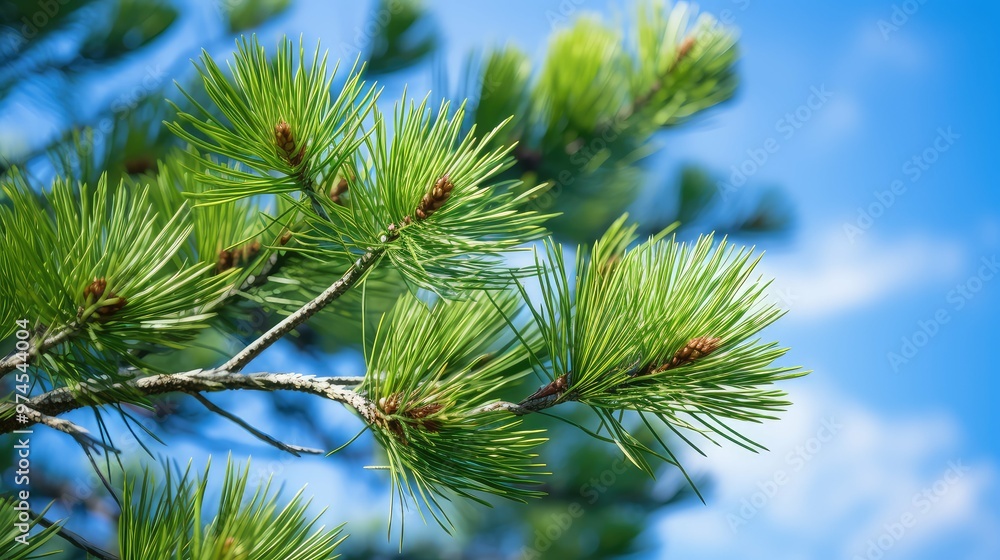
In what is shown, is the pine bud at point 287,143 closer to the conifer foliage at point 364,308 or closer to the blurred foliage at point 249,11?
the conifer foliage at point 364,308

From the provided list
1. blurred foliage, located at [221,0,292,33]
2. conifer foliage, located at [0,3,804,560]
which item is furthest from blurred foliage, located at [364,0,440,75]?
conifer foliage, located at [0,3,804,560]

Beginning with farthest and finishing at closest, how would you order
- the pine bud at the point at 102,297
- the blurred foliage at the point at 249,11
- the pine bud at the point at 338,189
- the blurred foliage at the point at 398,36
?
the blurred foliage at the point at 249,11, the blurred foliage at the point at 398,36, the pine bud at the point at 338,189, the pine bud at the point at 102,297

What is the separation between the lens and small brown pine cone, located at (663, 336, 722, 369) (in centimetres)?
37

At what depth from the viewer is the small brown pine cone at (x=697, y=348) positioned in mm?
366

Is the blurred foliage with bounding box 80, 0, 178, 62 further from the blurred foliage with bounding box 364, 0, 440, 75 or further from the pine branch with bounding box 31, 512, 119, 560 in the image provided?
the pine branch with bounding box 31, 512, 119, 560

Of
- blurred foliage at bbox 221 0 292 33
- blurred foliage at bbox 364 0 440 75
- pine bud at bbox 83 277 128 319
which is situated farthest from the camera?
blurred foliage at bbox 221 0 292 33

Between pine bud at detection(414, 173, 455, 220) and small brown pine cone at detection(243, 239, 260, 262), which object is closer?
pine bud at detection(414, 173, 455, 220)

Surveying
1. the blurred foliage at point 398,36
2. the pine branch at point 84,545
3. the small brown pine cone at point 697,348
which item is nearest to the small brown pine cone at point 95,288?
the pine branch at point 84,545

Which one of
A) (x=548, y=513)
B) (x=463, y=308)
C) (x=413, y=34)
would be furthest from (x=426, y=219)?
(x=548, y=513)

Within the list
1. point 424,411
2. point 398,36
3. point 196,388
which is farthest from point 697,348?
point 398,36

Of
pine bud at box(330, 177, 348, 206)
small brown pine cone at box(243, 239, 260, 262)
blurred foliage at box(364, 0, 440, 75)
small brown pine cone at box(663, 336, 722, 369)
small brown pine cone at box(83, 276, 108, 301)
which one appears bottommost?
small brown pine cone at box(663, 336, 722, 369)

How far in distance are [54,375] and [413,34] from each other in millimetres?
965

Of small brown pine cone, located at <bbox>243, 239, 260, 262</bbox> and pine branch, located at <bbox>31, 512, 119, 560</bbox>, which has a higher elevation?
small brown pine cone, located at <bbox>243, 239, 260, 262</bbox>

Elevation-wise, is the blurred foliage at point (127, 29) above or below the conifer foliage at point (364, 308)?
above
